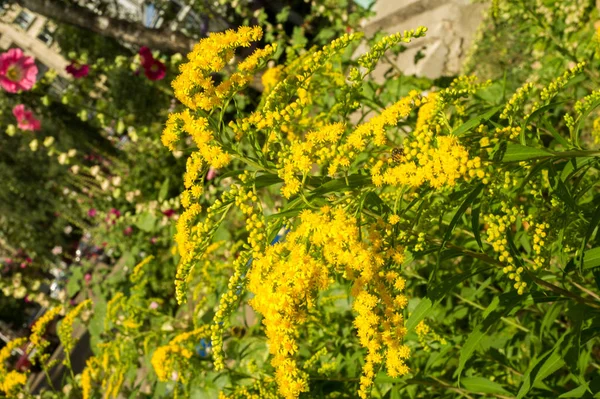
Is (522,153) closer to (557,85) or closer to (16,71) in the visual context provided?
(557,85)

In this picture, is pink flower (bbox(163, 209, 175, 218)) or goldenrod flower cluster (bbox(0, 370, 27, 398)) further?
pink flower (bbox(163, 209, 175, 218))

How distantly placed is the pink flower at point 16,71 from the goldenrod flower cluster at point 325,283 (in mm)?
3394

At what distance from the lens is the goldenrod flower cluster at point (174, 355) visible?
6.56 ft

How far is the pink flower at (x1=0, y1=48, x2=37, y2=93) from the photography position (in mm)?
3555

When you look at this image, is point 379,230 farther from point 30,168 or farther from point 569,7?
point 30,168

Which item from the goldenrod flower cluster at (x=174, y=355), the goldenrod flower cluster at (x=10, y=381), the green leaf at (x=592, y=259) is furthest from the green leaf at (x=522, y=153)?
the goldenrod flower cluster at (x=10, y=381)

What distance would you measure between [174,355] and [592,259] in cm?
167

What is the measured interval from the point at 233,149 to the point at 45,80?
315 centimetres

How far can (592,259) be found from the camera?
1.09 metres

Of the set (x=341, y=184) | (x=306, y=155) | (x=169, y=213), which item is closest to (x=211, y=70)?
(x=306, y=155)

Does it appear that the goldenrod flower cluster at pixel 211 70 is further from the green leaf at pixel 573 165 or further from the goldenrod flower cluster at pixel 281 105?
the green leaf at pixel 573 165

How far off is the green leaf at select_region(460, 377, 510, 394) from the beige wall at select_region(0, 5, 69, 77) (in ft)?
23.6

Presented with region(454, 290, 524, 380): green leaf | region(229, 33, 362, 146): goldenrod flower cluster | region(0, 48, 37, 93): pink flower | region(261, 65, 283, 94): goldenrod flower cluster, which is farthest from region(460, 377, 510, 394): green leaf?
region(0, 48, 37, 93): pink flower

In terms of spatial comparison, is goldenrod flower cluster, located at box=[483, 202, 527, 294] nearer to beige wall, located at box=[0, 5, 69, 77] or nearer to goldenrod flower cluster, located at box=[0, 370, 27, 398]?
goldenrod flower cluster, located at box=[0, 370, 27, 398]
